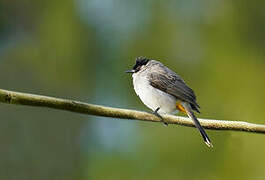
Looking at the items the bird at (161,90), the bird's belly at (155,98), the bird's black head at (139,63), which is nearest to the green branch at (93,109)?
the bird at (161,90)

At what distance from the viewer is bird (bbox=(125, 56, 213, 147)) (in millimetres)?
3705

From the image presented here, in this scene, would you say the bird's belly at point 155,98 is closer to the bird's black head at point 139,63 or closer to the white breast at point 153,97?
the white breast at point 153,97

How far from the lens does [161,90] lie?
3982mm

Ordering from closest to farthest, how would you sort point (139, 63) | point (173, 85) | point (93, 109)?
1. point (93, 109)
2. point (173, 85)
3. point (139, 63)

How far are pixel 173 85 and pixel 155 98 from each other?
17cm

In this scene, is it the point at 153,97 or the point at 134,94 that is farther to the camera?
the point at 134,94

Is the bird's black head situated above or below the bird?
above

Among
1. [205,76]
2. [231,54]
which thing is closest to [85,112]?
[205,76]

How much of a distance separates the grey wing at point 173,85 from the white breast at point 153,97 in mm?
38

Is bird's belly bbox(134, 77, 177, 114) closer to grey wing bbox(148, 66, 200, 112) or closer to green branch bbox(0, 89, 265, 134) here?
grey wing bbox(148, 66, 200, 112)

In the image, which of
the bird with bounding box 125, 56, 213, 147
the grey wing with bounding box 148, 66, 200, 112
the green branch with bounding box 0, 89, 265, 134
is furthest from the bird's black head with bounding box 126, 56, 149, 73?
the green branch with bounding box 0, 89, 265, 134

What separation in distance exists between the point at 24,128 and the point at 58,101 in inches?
343

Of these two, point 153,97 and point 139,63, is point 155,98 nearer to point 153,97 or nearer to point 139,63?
point 153,97

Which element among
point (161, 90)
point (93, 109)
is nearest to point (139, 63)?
point (161, 90)
